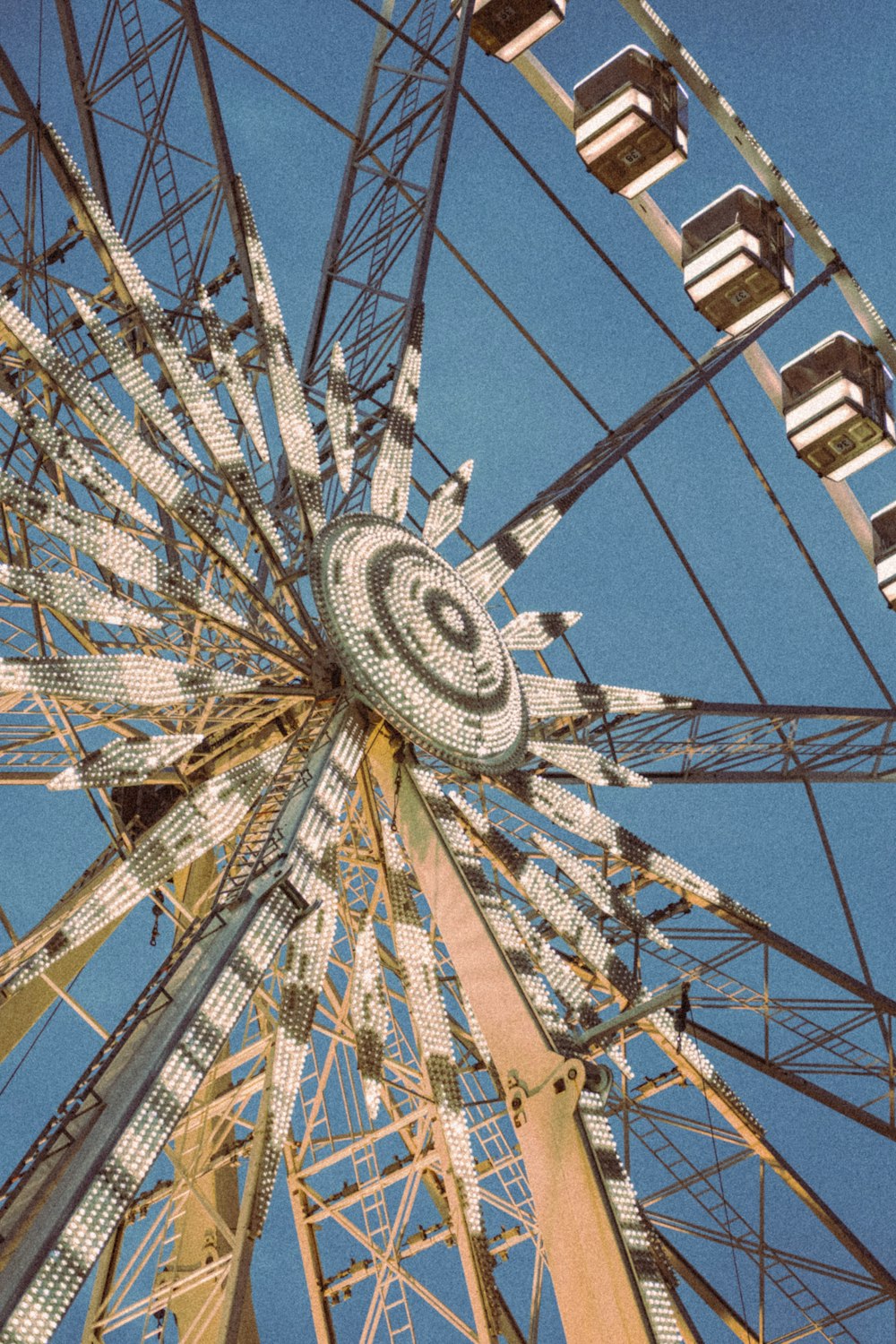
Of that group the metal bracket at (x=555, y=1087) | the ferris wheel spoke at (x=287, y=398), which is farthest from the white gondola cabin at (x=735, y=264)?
the metal bracket at (x=555, y=1087)

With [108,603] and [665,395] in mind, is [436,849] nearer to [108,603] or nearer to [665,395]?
[108,603]

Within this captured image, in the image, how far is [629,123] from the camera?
2020 centimetres

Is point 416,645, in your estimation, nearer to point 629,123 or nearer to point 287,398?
point 287,398

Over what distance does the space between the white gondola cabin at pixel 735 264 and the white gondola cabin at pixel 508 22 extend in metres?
3.27

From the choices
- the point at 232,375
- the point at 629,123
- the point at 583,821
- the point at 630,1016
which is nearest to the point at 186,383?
the point at 232,375

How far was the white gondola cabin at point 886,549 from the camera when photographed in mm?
23453

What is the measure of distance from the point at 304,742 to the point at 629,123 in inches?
427

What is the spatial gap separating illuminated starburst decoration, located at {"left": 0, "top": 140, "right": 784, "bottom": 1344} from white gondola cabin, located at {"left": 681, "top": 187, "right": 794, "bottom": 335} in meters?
6.93

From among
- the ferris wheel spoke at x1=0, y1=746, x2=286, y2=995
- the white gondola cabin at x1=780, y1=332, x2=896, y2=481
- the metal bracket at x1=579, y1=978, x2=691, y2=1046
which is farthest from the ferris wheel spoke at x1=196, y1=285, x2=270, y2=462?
the white gondola cabin at x1=780, y1=332, x2=896, y2=481

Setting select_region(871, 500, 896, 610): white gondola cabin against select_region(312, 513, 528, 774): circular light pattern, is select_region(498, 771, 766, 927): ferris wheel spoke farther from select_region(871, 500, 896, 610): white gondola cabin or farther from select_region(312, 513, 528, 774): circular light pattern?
select_region(871, 500, 896, 610): white gondola cabin

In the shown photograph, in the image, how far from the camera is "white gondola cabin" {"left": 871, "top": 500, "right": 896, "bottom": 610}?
23.5m

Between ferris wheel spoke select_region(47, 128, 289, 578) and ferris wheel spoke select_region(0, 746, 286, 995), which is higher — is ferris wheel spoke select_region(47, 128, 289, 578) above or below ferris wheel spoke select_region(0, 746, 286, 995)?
above

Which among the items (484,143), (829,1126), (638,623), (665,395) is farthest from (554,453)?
(665,395)

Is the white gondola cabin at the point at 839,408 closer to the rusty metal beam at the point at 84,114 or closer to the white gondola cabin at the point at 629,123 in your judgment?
the white gondola cabin at the point at 629,123
